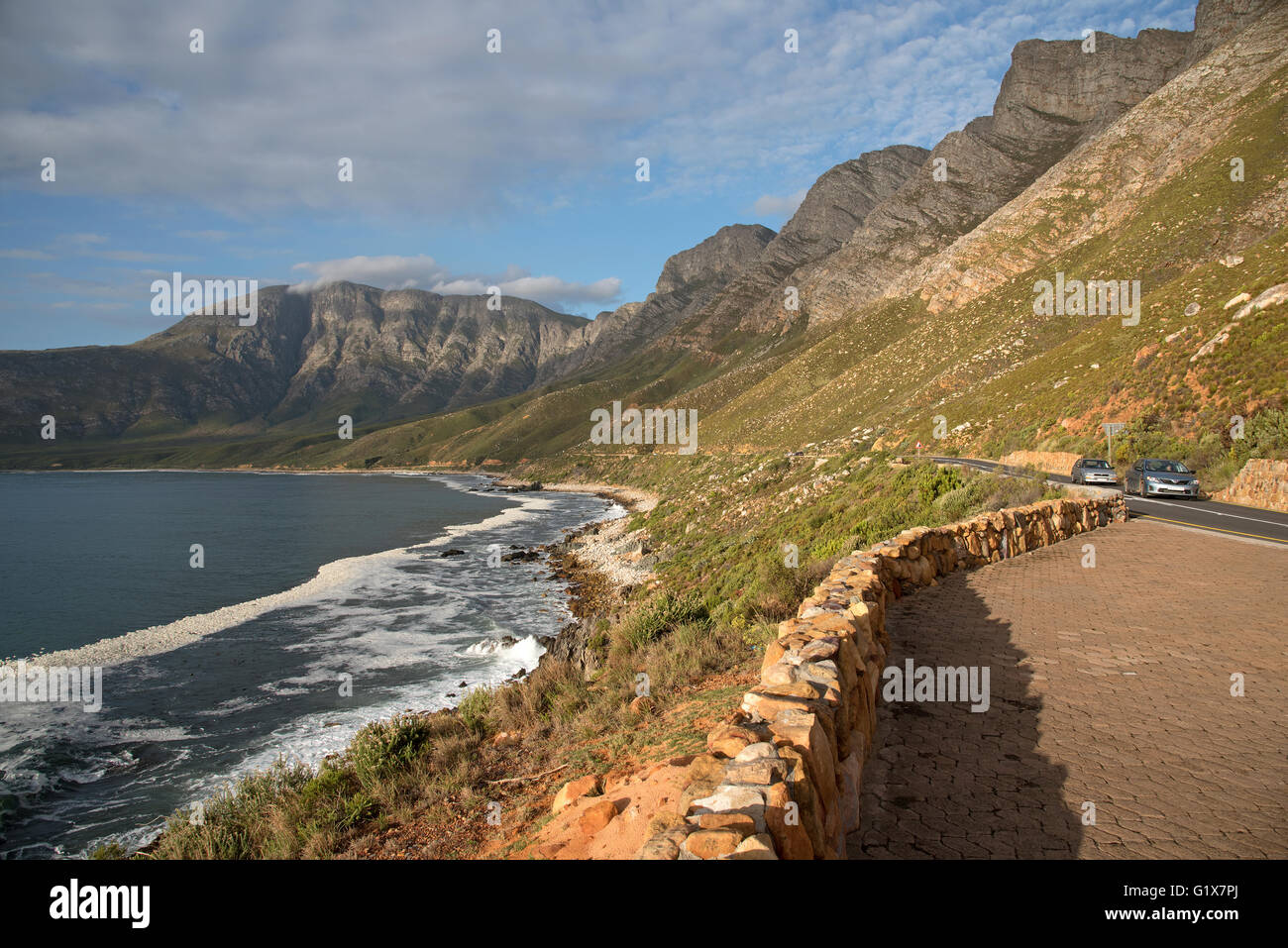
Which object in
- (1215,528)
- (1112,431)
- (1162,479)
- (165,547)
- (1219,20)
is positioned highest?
(1219,20)

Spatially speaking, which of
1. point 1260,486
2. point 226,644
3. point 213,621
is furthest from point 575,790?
point 213,621

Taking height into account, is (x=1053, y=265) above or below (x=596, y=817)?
above

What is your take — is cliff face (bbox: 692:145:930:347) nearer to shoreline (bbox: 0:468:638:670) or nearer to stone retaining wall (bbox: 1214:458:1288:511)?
shoreline (bbox: 0:468:638:670)

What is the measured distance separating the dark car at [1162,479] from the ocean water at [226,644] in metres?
20.2

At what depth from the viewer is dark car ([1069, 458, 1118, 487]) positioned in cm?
2011

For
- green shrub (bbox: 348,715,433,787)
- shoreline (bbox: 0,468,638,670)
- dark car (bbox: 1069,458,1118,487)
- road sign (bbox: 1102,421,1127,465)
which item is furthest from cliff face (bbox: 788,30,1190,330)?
green shrub (bbox: 348,715,433,787)

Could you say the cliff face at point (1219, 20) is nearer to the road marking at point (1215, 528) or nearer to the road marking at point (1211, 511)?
the road marking at point (1211, 511)

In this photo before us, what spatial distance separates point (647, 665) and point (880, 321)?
2936 inches

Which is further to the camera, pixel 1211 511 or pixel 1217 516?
pixel 1211 511

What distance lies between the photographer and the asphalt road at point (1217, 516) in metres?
14.2

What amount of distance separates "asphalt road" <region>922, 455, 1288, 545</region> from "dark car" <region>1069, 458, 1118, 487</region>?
2.86 feet

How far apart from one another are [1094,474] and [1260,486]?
4.17 m

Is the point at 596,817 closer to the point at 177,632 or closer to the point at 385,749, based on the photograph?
the point at 385,749

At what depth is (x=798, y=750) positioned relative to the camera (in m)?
3.73
